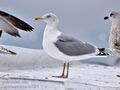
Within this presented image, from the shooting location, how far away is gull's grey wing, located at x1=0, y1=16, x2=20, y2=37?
169 centimetres

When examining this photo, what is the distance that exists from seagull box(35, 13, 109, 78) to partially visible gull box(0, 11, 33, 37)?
7 centimetres

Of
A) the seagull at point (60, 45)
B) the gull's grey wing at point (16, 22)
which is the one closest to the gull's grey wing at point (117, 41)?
the seagull at point (60, 45)

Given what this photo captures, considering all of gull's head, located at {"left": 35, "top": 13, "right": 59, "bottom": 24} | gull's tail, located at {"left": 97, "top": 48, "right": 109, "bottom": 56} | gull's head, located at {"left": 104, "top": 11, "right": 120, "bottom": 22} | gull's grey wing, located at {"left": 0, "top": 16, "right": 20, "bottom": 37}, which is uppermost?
gull's head, located at {"left": 104, "top": 11, "right": 120, "bottom": 22}

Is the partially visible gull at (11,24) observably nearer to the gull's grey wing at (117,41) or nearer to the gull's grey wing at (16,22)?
the gull's grey wing at (16,22)

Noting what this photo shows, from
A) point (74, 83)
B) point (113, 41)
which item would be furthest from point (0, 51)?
point (113, 41)

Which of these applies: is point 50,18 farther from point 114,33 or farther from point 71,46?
point 114,33

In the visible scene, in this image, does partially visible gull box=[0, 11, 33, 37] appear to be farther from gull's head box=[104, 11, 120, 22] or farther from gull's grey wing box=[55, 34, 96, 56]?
gull's head box=[104, 11, 120, 22]

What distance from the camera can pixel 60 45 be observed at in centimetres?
170

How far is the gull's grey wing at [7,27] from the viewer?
1686 mm

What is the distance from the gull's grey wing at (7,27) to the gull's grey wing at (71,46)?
0.62 feet

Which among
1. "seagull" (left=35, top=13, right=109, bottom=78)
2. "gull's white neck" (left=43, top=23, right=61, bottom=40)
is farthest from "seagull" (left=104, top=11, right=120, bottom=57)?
"gull's white neck" (left=43, top=23, right=61, bottom=40)

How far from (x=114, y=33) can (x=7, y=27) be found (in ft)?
1.74

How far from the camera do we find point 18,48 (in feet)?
7.60

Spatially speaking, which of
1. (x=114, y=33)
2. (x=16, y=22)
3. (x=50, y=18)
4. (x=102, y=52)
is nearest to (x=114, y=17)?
(x=114, y=33)
